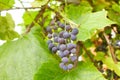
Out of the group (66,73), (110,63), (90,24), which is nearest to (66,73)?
(66,73)

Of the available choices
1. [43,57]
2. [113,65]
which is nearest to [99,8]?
[113,65]

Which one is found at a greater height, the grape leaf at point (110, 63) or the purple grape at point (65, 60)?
the purple grape at point (65, 60)

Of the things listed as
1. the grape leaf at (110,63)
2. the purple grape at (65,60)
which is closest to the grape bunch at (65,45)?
the purple grape at (65,60)

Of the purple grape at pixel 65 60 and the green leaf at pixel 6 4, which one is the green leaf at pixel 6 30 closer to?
the green leaf at pixel 6 4

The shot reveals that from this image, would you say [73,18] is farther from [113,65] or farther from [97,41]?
[97,41]

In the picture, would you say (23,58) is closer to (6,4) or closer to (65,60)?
(65,60)

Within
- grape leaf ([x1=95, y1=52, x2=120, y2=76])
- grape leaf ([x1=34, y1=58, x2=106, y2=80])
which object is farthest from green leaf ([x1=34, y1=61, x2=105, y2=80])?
grape leaf ([x1=95, y1=52, x2=120, y2=76])

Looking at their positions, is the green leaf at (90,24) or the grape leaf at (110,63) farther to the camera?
the grape leaf at (110,63)

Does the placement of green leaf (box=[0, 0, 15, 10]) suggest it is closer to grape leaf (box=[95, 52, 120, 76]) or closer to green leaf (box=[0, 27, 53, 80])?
green leaf (box=[0, 27, 53, 80])
